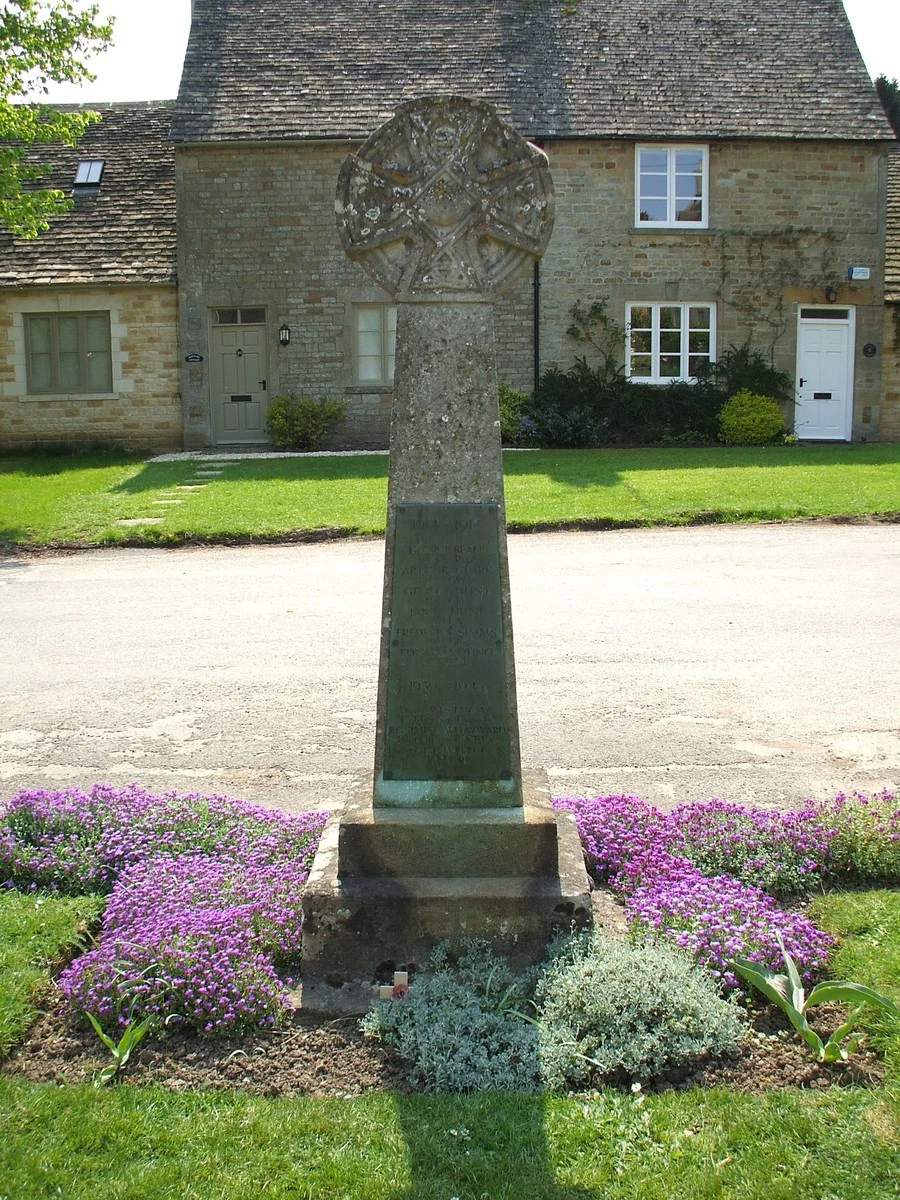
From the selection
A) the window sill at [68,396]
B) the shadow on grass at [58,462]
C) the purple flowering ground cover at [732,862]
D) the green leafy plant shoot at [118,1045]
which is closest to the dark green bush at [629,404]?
the shadow on grass at [58,462]

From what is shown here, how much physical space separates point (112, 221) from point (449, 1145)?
2402 cm

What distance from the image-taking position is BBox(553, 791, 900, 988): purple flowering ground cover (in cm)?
398

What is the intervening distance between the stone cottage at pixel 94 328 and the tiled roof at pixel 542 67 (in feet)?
8.57

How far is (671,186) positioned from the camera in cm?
2322

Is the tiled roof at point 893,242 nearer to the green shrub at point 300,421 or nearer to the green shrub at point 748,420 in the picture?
the green shrub at point 748,420

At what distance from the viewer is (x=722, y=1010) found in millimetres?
3547

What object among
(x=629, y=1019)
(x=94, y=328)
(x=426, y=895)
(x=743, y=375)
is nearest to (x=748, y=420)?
(x=743, y=375)

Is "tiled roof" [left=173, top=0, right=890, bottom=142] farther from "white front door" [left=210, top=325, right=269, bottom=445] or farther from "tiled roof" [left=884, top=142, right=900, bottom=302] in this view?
Answer: "white front door" [left=210, top=325, right=269, bottom=445]

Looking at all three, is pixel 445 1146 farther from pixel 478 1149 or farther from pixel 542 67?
pixel 542 67

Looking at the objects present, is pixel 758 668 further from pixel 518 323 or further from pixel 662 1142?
pixel 518 323

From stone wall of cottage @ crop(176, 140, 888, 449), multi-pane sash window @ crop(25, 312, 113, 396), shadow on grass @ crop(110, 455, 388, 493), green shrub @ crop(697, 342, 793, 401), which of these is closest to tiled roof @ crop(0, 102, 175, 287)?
multi-pane sash window @ crop(25, 312, 113, 396)

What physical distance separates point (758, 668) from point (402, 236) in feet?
15.8

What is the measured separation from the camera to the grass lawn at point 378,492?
14250 millimetres

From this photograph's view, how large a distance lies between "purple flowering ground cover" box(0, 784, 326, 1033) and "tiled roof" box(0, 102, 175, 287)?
19843 millimetres
